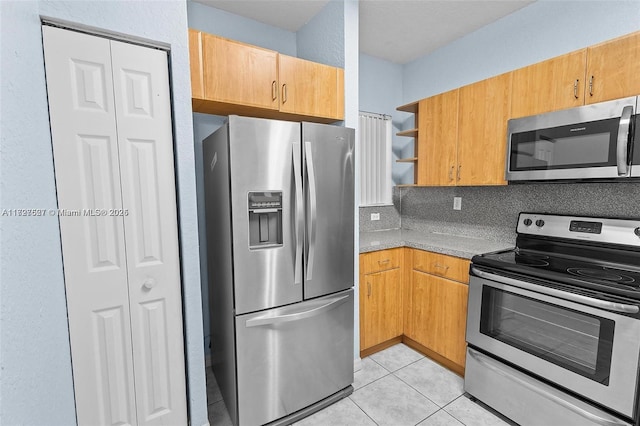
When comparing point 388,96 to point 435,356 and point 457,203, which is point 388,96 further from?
point 435,356

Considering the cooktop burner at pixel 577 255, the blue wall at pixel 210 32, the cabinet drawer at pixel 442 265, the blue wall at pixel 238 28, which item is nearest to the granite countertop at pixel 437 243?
the cabinet drawer at pixel 442 265

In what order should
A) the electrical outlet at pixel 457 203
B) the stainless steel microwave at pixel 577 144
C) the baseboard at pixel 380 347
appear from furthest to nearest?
the electrical outlet at pixel 457 203 < the baseboard at pixel 380 347 < the stainless steel microwave at pixel 577 144

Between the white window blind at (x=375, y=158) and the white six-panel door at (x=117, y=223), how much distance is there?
1977mm

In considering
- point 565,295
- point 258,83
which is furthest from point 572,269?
point 258,83

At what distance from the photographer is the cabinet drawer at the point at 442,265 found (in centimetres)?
211

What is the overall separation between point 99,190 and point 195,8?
1.60 metres

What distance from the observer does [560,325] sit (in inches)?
61.5

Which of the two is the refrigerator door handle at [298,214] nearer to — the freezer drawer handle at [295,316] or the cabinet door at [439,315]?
the freezer drawer handle at [295,316]


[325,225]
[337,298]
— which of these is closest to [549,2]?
[325,225]

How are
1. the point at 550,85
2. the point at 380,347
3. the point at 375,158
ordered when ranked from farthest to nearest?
the point at 375,158, the point at 380,347, the point at 550,85

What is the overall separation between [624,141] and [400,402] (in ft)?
6.54

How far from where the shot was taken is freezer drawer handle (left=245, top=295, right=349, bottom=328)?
1.62 m

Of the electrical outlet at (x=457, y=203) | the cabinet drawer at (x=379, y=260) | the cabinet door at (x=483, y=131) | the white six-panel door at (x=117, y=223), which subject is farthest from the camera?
the electrical outlet at (x=457, y=203)

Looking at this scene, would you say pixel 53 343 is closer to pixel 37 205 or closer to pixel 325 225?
pixel 37 205
